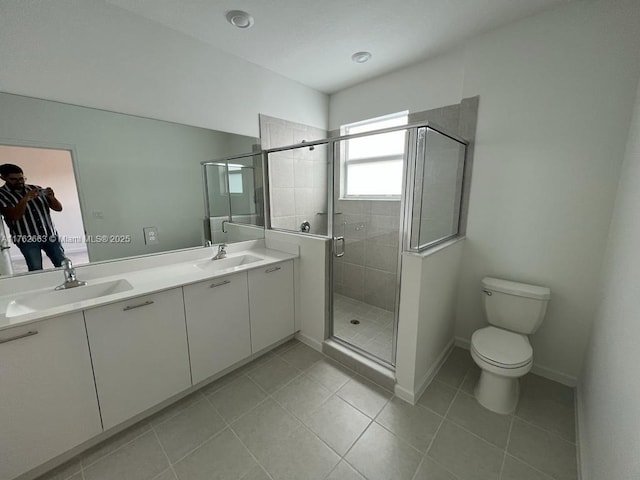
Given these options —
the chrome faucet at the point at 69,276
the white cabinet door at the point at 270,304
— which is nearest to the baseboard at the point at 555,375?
the white cabinet door at the point at 270,304

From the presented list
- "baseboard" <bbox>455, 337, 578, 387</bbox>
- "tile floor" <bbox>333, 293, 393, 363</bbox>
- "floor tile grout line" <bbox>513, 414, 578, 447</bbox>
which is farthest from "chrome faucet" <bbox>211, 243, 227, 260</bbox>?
"baseboard" <bbox>455, 337, 578, 387</bbox>

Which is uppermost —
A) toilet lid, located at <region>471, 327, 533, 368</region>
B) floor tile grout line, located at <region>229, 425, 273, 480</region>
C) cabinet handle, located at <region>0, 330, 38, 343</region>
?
cabinet handle, located at <region>0, 330, 38, 343</region>

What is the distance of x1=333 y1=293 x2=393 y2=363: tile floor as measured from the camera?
2.21 m

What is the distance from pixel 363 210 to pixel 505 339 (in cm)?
168

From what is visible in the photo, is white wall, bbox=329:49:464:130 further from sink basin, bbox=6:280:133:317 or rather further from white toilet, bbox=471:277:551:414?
sink basin, bbox=6:280:133:317

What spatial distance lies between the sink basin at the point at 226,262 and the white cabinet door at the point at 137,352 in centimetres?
54

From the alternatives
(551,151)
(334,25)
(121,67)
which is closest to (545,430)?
(551,151)

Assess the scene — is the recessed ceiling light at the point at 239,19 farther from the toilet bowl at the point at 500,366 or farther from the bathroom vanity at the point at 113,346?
the toilet bowl at the point at 500,366

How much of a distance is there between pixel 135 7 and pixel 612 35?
295 cm

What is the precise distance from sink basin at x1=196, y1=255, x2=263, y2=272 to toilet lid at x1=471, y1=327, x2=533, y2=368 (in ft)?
5.82

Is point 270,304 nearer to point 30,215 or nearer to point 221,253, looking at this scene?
point 221,253

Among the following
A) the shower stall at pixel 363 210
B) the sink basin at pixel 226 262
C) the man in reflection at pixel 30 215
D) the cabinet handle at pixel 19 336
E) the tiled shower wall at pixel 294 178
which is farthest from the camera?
the tiled shower wall at pixel 294 178

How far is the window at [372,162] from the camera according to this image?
257cm

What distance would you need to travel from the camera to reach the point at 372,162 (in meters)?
2.80
